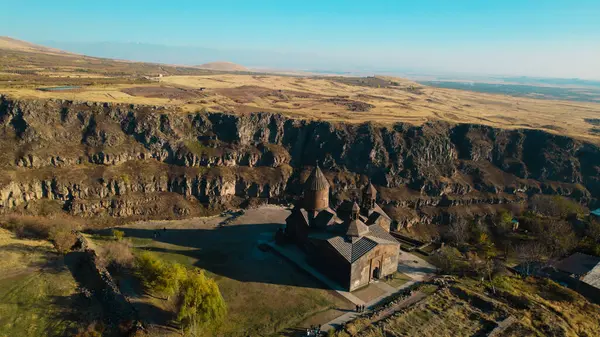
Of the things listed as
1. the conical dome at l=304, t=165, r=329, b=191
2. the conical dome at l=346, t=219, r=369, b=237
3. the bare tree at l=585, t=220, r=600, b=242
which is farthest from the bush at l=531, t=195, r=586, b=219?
the conical dome at l=304, t=165, r=329, b=191

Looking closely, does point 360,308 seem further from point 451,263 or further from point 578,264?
point 578,264

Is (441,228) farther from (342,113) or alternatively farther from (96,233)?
(96,233)

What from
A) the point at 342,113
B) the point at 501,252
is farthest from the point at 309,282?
the point at 342,113

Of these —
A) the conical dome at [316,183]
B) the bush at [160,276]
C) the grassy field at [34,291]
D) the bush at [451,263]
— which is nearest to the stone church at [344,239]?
the conical dome at [316,183]

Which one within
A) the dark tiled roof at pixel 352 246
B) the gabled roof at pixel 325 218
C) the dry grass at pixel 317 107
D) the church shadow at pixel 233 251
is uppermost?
the dry grass at pixel 317 107

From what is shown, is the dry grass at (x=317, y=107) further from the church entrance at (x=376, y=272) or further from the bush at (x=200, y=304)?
the bush at (x=200, y=304)
